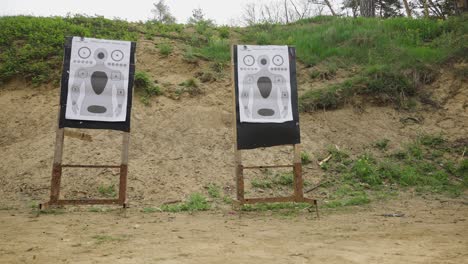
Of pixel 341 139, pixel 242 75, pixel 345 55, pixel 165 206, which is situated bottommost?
pixel 165 206

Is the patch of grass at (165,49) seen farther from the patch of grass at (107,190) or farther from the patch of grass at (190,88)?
the patch of grass at (107,190)

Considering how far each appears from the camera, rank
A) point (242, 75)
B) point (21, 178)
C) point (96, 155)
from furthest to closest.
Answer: point (96, 155) < point (21, 178) < point (242, 75)

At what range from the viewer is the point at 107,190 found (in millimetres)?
7320

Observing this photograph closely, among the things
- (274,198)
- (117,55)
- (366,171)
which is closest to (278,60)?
(274,198)

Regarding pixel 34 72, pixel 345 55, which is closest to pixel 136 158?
pixel 34 72

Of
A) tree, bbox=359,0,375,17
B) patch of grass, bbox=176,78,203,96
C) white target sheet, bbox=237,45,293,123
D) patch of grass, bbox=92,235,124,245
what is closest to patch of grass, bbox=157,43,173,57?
patch of grass, bbox=176,78,203,96

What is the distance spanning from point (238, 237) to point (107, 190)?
354 centimetres

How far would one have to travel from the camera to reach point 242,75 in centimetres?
665

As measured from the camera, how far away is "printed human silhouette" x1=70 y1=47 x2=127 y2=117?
21.0 feet

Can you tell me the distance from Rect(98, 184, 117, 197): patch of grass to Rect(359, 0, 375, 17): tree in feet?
52.2

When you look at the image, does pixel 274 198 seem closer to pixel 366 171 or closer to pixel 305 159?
pixel 305 159

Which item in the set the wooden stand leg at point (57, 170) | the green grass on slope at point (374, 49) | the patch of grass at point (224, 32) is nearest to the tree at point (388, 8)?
the green grass on slope at point (374, 49)

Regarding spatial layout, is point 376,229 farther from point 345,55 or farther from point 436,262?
point 345,55

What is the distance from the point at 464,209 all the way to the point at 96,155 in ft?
20.8
